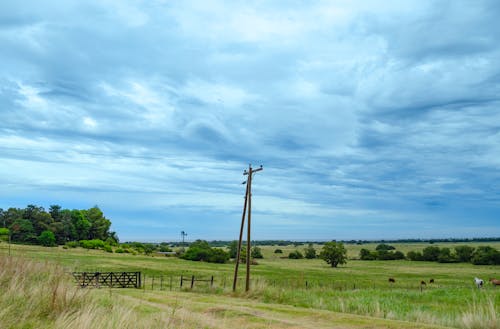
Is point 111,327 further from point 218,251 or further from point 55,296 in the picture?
point 218,251

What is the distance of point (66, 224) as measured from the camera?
129000mm

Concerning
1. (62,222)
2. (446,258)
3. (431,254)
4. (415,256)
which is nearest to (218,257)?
(62,222)

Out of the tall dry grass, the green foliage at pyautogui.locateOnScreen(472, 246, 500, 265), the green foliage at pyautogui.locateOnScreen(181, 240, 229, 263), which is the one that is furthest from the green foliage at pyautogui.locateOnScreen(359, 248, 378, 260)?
the tall dry grass

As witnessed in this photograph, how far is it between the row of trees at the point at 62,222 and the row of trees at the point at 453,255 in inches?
3431

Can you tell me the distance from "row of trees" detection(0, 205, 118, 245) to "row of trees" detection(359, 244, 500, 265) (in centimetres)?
8715

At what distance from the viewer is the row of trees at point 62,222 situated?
4749 inches

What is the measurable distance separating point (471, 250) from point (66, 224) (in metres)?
118

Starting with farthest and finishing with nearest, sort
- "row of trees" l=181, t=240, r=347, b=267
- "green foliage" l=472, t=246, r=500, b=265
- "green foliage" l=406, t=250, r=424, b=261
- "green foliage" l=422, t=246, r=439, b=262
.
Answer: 1. "green foliage" l=406, t=250, r=424, b=261
2. "green foliage" l=422, t=246, r=439, b=262
3. "green foliage" l=472, t=246, r=500, b=265
4. "row of trees" l=181, t=240, r=347, b=267

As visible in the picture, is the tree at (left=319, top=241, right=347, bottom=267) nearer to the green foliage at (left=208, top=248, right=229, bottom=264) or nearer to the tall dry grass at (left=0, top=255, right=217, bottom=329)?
the green foliage at (left=208, top=248, right=229, bottom=264)

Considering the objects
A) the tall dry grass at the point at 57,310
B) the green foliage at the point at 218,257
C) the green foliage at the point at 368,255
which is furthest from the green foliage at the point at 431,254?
the tall dry grass at the point at 57,310

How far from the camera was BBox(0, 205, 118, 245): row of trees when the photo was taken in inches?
Result: 4749

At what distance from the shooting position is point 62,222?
Answer: 5089 inches

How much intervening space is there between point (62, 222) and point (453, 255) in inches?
4512

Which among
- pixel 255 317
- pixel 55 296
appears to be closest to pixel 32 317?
pixel 55 296
